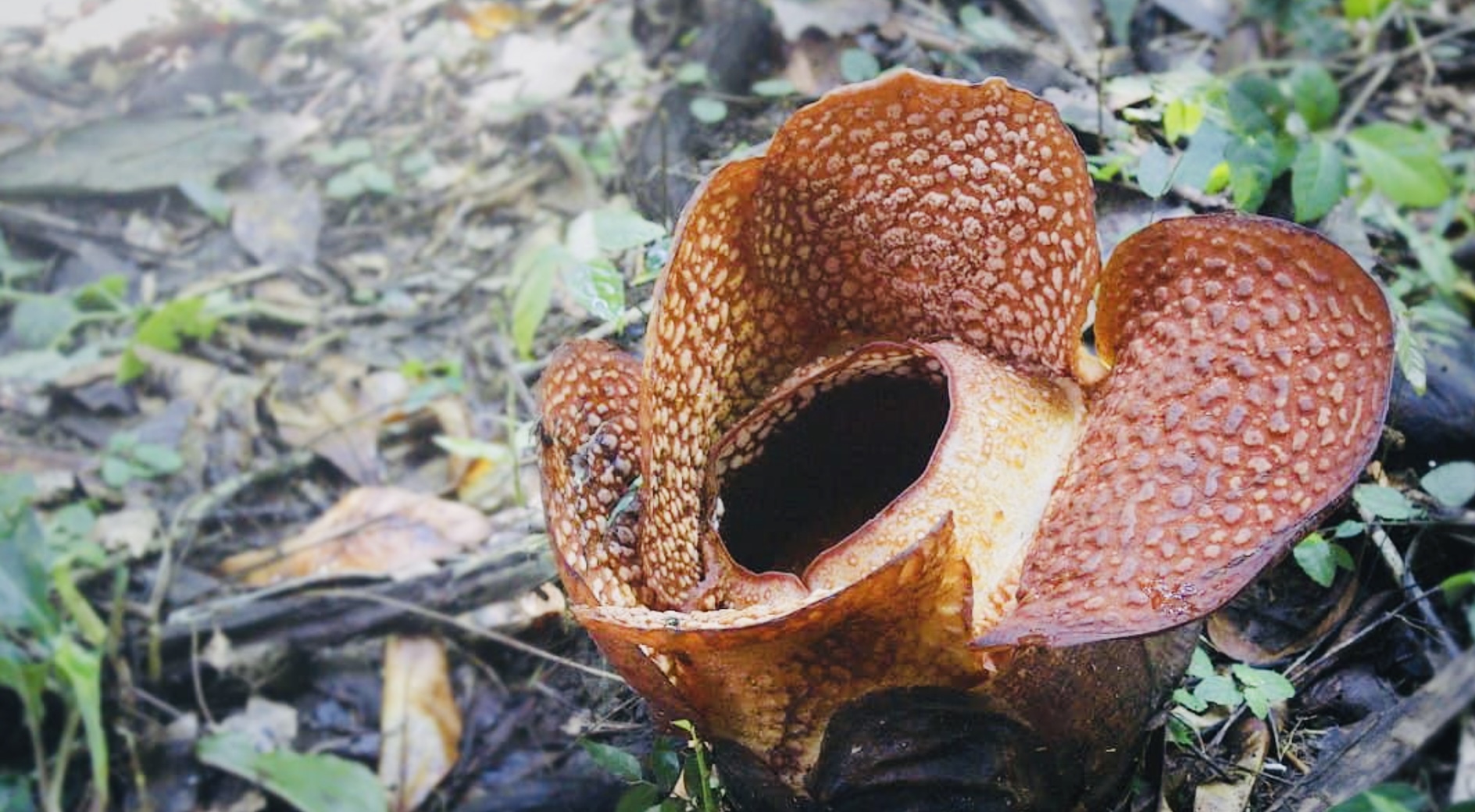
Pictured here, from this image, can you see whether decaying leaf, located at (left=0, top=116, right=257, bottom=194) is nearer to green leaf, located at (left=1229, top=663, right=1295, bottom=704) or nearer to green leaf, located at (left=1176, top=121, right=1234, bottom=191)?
green leaf, located at (left=1176, top=121, right=1234, bottom=191)

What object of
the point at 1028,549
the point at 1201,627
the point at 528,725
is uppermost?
the point at 1028,549

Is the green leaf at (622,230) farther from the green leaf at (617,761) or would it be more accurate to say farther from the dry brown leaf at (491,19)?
the dry brown leaf at (491,19)

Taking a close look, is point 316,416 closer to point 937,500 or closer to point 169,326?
point 169,326

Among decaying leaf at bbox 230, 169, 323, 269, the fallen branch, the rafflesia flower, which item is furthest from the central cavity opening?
decaying leaf at bbox 230, 169, 323, 269

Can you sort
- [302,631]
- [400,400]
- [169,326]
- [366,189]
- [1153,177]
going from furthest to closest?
[366,189] < [169,326] < [400,400] < [302,631] < [1153,177]

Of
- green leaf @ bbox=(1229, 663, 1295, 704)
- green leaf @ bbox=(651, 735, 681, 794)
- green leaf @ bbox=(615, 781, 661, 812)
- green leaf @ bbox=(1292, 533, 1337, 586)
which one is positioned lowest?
green leaf @ bbox=(615, 781, 661, 812)

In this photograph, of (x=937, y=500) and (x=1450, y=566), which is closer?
(x=937, y=500)

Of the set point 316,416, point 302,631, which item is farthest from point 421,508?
point 316,416
